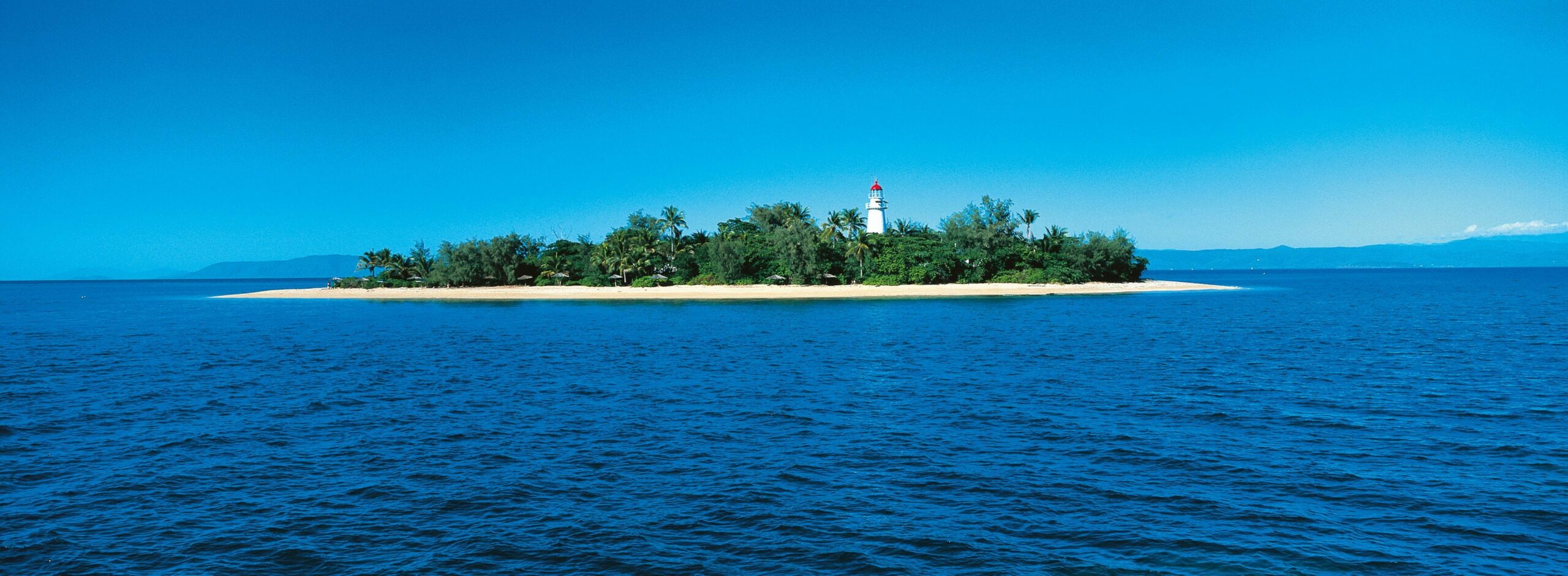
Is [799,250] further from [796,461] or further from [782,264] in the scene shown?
[796,461]

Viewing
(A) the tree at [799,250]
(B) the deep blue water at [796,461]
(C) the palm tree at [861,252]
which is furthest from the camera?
(C) the palm tree at [861,252]

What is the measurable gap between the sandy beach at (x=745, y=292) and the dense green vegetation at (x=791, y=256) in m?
2.19

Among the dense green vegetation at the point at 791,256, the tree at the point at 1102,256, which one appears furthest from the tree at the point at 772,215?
the tree at the point at 1102,256

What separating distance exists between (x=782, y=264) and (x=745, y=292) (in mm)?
7293

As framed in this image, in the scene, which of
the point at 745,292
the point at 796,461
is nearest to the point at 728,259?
the point at 745,292

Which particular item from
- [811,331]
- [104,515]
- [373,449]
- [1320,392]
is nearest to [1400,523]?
[1320,392]

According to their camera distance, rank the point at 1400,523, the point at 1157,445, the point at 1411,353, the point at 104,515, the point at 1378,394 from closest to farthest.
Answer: the point at 1400,523 → the point at 104,515 → the point at 1157,445 → the point at 1378,394 → the point at 1411,353

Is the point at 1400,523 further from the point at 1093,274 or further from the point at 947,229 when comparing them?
the point at 1093,274

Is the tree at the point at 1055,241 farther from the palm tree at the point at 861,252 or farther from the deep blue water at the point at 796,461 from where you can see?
the deep blue water at the point at 796,461

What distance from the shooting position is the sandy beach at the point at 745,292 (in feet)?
282

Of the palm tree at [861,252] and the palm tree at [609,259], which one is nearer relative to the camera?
the palm tree at [861,252]

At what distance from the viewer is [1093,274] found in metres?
101

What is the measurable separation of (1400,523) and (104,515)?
62.6ft

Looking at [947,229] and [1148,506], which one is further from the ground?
[947,229]
